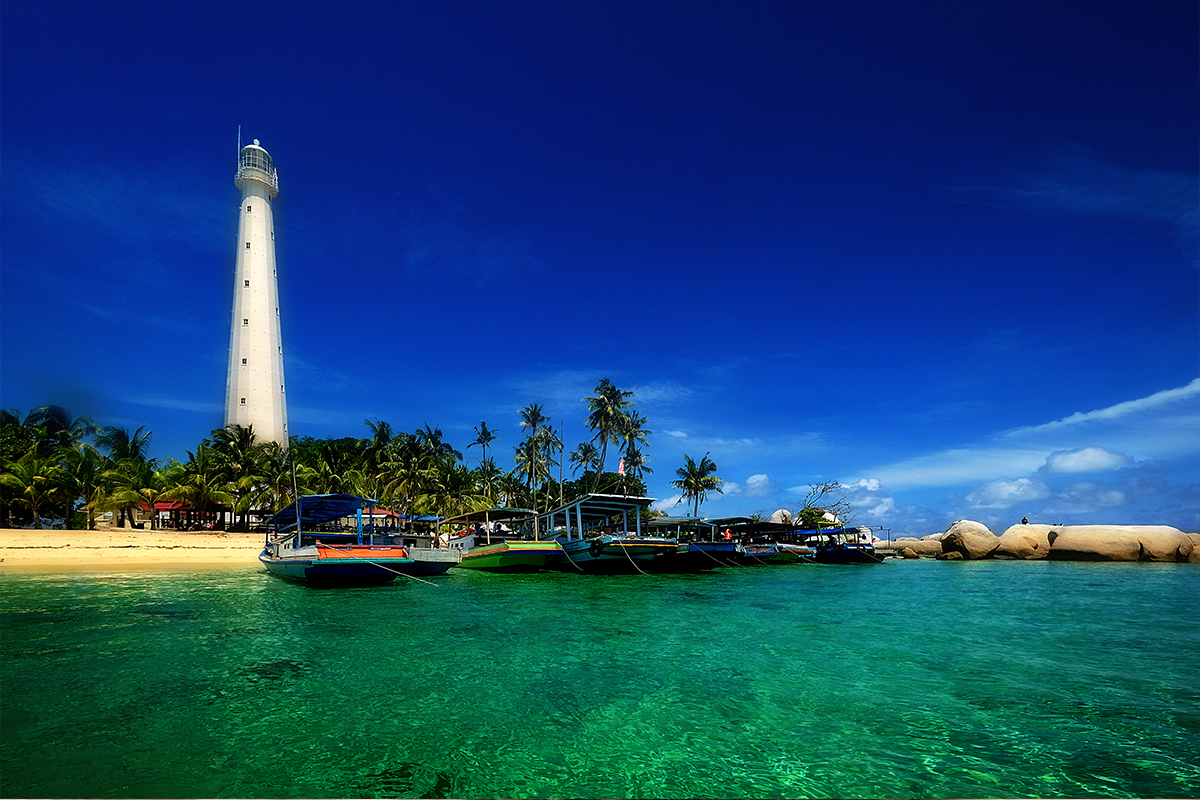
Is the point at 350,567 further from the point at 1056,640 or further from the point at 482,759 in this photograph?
the point at 1056,640

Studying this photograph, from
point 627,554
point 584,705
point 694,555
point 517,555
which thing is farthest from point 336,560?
point 694,555

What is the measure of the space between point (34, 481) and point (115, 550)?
10.7m

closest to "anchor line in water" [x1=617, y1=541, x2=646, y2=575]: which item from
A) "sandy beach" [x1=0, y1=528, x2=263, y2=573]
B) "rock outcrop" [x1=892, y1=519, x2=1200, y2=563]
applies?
"sandy beach" [x1=0, y1=528, x2=263, y2=573]

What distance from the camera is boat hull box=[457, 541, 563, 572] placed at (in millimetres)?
30178

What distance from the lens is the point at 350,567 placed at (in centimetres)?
2169

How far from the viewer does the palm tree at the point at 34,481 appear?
37219 millimetres

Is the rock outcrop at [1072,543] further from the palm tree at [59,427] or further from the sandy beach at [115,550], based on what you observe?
the palm tree at [59,427]

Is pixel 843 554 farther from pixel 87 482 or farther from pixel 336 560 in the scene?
pixel 87 482

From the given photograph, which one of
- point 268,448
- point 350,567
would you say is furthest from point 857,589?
point 268,448

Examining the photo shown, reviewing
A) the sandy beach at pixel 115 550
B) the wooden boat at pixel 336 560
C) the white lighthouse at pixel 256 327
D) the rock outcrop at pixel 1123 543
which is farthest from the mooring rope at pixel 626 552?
the rock outcrop at pixel 1123 543

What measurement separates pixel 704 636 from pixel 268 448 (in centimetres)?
5107

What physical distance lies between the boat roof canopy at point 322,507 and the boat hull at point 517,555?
6.48 meters

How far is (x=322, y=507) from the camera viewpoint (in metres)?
27.2

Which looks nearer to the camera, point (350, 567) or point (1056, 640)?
point (1056, 640)
